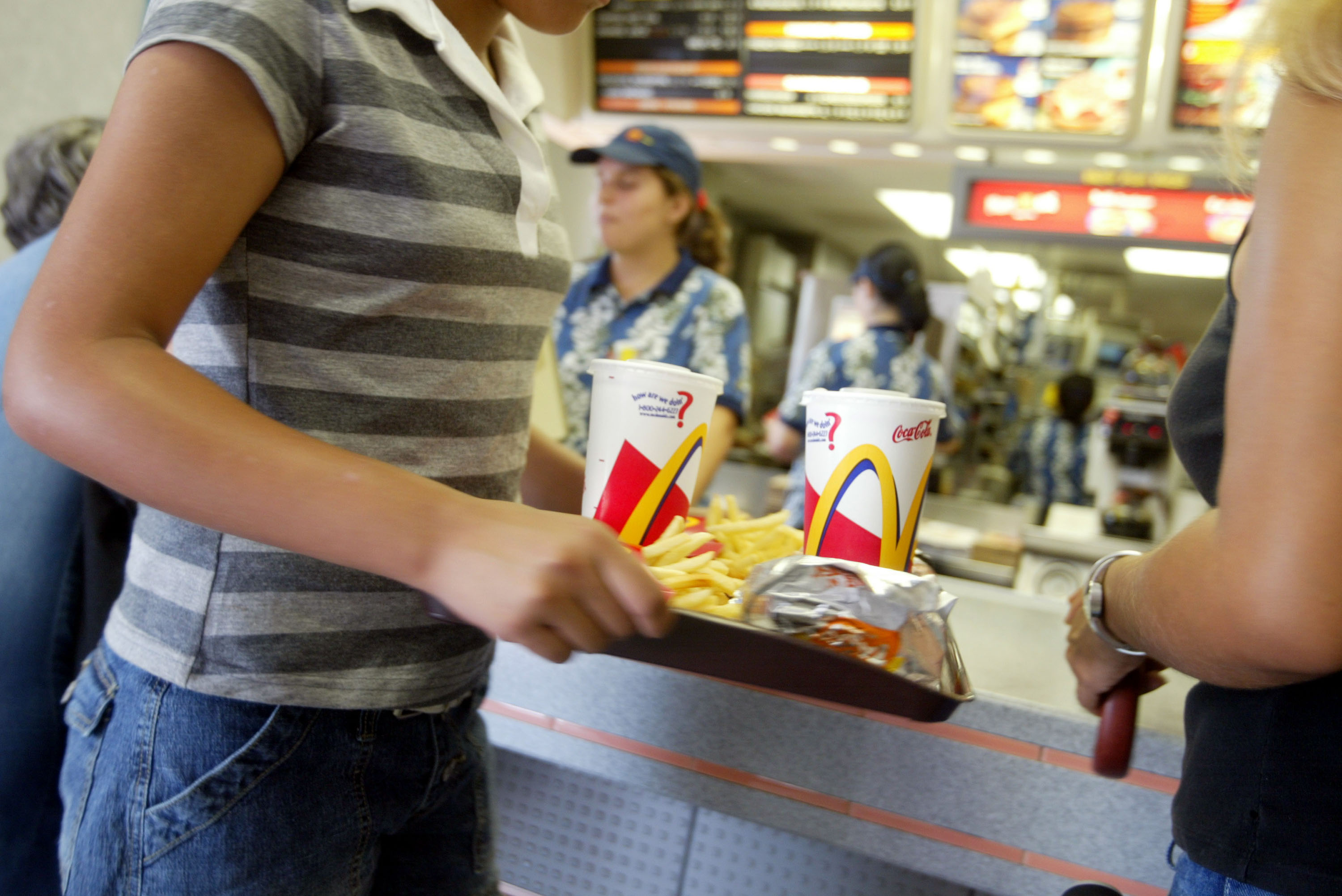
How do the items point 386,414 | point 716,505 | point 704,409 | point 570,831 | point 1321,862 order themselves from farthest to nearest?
point 570,831
point 716,505
point 704,409
point 386,414
point 1321,862

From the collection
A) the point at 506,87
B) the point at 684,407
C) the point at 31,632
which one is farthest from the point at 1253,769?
the point at 31,632

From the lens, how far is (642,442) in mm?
908

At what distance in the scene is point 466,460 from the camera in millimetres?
867

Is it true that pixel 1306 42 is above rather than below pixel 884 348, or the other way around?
above

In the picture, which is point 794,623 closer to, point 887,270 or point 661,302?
point 661,302

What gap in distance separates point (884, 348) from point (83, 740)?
2.94m

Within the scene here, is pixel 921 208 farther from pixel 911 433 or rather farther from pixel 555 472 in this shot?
pixel 911 433

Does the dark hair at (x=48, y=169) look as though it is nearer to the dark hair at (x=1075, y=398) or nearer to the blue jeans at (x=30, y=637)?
the blue jeans at (x=30, y=637)

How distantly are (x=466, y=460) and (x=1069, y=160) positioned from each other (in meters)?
3.79

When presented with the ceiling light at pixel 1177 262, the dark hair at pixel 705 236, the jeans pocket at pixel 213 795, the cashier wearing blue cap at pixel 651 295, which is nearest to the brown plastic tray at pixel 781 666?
the jeans pocket at pixel 213 795

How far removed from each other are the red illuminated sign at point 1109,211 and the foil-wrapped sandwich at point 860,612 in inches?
115

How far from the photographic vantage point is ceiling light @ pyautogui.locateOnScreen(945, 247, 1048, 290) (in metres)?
8.27

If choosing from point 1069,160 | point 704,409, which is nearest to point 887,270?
point 1069,160

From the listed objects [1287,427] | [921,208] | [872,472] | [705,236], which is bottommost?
[872,472]
